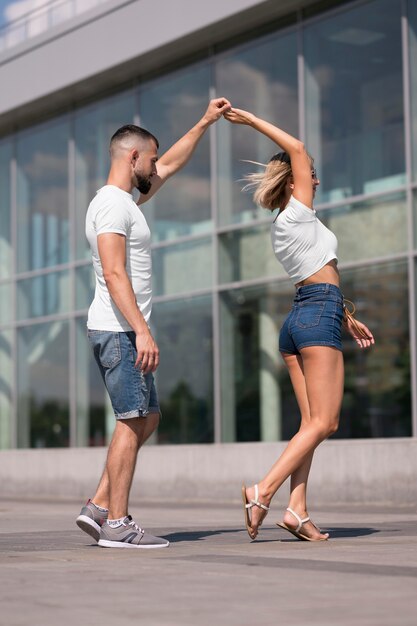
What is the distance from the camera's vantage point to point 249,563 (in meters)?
5.12

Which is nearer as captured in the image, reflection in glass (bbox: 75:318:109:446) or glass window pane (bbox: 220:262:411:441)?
glass window pane (bbox: 220:262:411:441)

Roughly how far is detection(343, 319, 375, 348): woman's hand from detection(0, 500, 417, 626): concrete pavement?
0.99 meters

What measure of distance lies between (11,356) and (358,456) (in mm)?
8620

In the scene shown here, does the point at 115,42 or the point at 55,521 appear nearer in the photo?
the point at 55,521

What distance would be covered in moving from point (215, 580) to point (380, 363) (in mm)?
8932

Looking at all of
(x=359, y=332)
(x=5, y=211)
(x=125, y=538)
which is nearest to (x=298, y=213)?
(x=359, y=332)

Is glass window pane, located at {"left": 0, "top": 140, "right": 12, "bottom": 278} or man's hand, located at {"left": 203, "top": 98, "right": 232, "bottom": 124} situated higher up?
glass window pane, located at {"left": 0, "top": 140, "right": 12, "bottom": 278}

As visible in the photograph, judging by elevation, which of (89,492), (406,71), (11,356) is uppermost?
(406,71)

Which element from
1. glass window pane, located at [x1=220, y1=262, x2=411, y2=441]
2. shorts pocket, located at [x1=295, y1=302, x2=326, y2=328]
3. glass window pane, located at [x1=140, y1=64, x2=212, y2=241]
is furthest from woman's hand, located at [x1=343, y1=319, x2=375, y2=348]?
glass window pane, located at [x1=140, y1=64, x2=212, y2=241]

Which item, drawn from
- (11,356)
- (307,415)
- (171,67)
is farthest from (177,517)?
(11,356)

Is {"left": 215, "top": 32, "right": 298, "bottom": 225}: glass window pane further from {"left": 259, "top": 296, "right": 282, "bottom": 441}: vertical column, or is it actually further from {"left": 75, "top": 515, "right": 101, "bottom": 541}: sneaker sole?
{"left": 75, "top": 515, "right": 101, "bottom": 541}: sneaker sole

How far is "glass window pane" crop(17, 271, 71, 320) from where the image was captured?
19.1 meters

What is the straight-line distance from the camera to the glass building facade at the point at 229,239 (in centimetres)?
1341

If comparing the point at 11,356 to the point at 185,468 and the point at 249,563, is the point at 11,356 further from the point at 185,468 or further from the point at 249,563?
the point at 249,563
